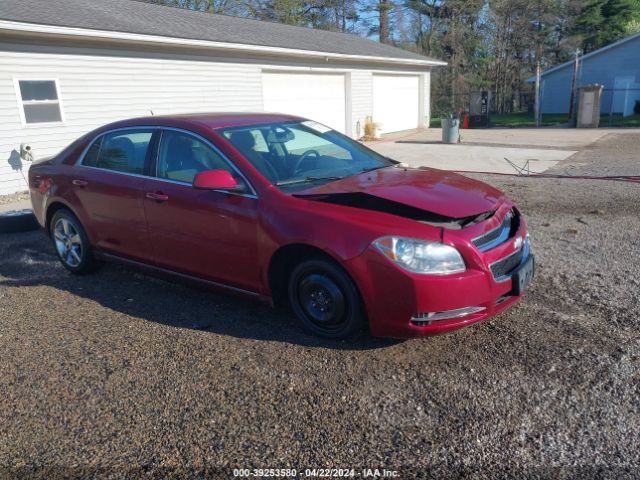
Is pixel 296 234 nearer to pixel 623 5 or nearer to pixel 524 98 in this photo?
pixel 524 98

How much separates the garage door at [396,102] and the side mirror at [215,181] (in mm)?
17931

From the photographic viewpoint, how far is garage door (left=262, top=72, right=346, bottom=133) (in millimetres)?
16250

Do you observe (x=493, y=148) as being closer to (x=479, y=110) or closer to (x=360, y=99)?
(x=360, y=99)

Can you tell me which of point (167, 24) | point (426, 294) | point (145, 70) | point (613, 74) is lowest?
point (426, 294)

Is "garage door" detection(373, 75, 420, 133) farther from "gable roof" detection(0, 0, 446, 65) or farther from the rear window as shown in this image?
the rear window

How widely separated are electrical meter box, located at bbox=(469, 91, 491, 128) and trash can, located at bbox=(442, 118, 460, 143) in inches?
334

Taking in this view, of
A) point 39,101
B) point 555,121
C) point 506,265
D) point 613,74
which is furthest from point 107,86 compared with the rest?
point 613,74

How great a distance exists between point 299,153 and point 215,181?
886 millimetres

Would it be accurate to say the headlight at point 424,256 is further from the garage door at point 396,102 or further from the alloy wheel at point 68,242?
the garage door at point 396,102

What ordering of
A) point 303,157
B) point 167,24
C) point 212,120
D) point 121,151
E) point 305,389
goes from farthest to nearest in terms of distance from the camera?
point 167,24, point 121,151, point 212,120, point 303,157, point 305,389

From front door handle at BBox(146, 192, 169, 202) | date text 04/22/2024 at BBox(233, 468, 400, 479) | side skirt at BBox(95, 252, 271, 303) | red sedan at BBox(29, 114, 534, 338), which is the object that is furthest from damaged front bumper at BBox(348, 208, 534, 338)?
front door handle at BBox(146, 192, 169, 202)

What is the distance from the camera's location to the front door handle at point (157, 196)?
4492 mm

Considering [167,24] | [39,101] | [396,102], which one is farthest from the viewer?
[396,102]

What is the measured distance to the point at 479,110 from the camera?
28328 mm
